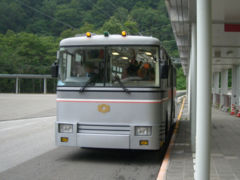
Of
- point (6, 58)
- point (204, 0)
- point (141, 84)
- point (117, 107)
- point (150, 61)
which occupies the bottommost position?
point (117, 107)

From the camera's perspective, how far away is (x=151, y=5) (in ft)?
124

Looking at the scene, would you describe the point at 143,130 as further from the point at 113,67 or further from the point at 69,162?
the point at 69,162

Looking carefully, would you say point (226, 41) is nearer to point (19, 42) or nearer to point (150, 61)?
point (150, 61)

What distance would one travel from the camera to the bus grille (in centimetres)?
799

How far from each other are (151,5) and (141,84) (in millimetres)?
31099

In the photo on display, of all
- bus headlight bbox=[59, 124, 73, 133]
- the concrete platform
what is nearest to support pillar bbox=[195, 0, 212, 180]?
the concrete platform

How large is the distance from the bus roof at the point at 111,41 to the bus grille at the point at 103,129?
1.99 m

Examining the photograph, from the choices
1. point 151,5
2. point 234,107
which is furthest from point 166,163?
point 151,5

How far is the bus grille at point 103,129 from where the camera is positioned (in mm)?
7992

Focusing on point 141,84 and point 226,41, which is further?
point 226,41

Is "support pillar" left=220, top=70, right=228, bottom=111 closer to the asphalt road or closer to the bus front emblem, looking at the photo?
the asphalt road

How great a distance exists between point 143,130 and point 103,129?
0.93 metres

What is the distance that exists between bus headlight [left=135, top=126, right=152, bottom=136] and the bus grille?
0.68ft

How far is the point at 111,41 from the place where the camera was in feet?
27.6
